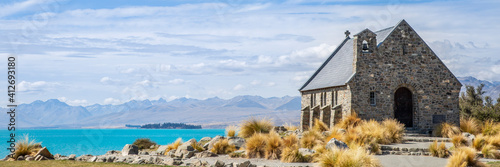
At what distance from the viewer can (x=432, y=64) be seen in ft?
105

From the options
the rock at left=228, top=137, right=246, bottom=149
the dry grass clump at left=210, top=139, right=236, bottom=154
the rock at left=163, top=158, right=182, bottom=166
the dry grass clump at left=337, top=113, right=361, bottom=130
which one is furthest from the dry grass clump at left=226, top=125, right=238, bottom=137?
the rock at left=163, top=158, right=182, bottom=166

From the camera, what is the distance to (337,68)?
1426 inches

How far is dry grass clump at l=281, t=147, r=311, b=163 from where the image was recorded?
67.5 ft

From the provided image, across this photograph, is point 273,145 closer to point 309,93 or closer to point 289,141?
point 289,141

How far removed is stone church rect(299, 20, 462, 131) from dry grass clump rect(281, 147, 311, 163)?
35.4 feet

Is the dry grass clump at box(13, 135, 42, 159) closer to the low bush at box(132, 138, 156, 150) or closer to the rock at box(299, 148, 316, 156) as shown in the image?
the rock at box(299, 148, 316, 156)

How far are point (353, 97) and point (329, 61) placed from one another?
31.9 ft

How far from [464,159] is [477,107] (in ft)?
98.8

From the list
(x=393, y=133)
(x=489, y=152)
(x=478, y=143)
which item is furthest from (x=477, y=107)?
(x=489, y=152)

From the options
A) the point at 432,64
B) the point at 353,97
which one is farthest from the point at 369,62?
the point at 432,64

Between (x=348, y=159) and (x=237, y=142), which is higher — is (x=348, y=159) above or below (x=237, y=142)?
above

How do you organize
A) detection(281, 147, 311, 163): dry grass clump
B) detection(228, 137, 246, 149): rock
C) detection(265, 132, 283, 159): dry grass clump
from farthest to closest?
1. detection(228, 137, 246, 149): rock
2. detection(265, 132, 283, 159): dry grass clump
3. detection(281, 147, 311, 163): dry grass clump

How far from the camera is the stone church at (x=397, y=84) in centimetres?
3106

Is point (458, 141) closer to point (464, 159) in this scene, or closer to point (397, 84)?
point (464, 159)
